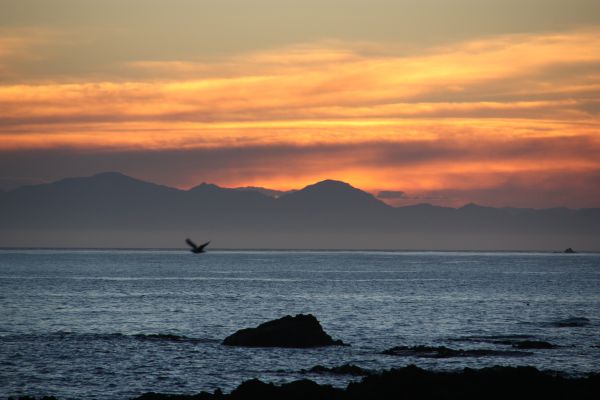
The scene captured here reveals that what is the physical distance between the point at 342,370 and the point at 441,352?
10682mm

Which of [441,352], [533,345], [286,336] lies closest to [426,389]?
[441,352]

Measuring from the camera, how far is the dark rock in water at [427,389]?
37594mm

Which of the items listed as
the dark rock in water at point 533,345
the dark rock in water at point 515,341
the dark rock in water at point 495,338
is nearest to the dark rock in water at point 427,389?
the dark rock in water at point 533,345

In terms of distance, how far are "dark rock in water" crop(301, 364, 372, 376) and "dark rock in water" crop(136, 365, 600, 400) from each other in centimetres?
976

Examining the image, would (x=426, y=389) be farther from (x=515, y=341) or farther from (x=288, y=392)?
(x=515, y=341)

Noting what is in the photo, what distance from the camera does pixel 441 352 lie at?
5878cm

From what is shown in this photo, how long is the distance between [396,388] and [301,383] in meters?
3.86

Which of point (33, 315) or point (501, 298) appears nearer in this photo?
point (33, 315)

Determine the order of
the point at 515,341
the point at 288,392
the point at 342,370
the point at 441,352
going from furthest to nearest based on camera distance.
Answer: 1. the point at 515,341
2. the point at 441,352
3. the point at 342,370
4. the point at 288,392

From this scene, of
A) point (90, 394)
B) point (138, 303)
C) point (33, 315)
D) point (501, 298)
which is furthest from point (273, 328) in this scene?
point (501, 298)

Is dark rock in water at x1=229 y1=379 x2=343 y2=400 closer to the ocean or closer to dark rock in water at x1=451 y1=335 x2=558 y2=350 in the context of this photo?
the ocean

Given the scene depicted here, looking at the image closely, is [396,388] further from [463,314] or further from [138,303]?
[138,303]

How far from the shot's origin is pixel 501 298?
12119 cm

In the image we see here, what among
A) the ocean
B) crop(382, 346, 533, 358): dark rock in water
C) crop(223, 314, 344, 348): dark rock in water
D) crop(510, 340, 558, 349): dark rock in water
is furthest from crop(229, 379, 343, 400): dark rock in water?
crop(510, 340, 558, 349): dark rock in water
